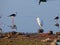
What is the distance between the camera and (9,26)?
15.4 meters

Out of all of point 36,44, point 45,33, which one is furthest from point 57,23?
point 36,44

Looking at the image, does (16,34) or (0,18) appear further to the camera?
(0,18)

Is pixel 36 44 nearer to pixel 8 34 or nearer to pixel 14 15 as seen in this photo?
pixel 8 34

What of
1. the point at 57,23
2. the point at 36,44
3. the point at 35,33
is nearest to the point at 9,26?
the point at 35,33

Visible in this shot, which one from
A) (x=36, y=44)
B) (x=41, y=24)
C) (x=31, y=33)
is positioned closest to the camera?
(x=36, y=44)

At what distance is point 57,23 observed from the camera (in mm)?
15492

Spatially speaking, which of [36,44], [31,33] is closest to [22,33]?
[31,33]

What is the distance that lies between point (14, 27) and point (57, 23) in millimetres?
2175

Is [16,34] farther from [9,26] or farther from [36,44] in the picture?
[36,44]

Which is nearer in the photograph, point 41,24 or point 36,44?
point 36,44

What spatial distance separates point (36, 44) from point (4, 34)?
13.7ft

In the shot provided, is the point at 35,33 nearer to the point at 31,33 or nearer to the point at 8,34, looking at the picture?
the point at 31,33

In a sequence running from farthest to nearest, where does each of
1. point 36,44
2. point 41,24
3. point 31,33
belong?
point 31,33, point 41,24, point 36,44

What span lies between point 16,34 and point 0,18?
1.61 metres
